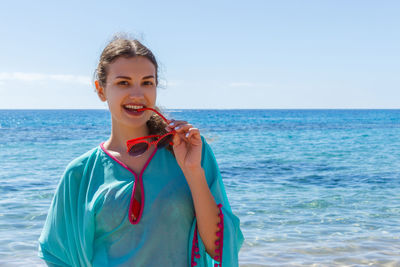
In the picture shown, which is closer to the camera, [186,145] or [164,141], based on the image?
[186,145]

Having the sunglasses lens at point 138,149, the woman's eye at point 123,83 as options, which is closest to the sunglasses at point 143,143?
the sunglasses lens at point 138,149

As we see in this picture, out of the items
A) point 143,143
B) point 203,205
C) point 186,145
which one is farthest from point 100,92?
point 203,205

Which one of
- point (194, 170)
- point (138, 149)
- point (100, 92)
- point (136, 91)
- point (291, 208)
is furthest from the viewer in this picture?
point (291, 208)

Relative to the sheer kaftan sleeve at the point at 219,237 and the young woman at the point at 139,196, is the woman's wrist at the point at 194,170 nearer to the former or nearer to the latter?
the young woman at the point at 139,196

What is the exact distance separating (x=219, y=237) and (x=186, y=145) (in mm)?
419

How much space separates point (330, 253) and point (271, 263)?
2.66 feet

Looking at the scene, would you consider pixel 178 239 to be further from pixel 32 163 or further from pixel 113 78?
pixel 32 163

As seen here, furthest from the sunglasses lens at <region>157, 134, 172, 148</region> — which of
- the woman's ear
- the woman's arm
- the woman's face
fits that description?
the woman's ear

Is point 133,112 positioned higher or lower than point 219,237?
higher

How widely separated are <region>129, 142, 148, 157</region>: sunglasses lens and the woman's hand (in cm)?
23

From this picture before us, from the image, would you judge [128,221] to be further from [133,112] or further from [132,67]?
[132,67]

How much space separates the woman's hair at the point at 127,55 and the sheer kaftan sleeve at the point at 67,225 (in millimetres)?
389

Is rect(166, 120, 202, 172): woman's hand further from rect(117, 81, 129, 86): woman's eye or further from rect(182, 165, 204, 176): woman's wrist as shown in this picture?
rect(117, 81, 129, 86): woman's eye

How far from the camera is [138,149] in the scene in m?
2.16
